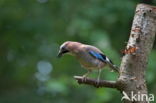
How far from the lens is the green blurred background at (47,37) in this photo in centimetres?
775

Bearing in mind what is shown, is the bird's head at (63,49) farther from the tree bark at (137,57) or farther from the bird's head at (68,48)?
the tree bark at (137,57)

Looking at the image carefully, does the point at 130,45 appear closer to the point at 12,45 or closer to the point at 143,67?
the point at 143,67

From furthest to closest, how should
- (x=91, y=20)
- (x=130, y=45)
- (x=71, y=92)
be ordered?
(x=71, y=92) → (x=91, y=20) → (x=130, y=45)

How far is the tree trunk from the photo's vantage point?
11.3 ft

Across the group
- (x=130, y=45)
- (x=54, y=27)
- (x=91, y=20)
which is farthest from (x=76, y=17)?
(x=130, y=45)

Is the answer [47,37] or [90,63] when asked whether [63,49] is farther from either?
[47,37]

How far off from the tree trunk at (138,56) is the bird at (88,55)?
0.19m

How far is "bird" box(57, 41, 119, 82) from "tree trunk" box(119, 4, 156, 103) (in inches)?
7.6

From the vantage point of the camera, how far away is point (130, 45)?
345 cm

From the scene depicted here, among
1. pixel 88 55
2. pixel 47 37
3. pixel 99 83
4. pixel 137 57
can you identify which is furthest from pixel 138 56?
pixel 47 37

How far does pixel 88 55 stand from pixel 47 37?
197 inches

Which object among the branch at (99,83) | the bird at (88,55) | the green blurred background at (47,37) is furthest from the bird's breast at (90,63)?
the green blurred background at (47,37)

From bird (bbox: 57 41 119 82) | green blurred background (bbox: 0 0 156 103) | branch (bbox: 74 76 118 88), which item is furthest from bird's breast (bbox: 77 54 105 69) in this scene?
green blurred background (bbox: 0 0 156 103)

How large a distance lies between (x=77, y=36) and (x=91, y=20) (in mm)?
332
